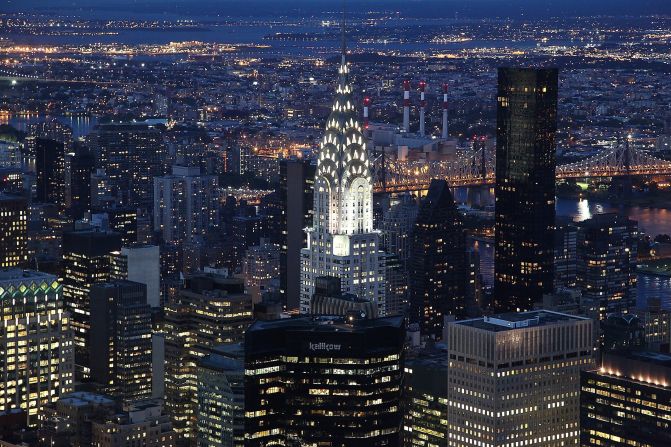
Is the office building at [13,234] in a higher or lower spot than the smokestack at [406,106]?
lower

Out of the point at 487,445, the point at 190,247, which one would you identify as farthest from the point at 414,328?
the point at 190,247

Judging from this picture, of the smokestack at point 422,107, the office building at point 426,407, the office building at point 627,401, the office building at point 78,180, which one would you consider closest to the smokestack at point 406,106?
the smokestack at point 422,107

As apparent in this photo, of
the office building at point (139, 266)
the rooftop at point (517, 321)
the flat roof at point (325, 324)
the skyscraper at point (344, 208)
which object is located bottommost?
the office building at point (139, 266)

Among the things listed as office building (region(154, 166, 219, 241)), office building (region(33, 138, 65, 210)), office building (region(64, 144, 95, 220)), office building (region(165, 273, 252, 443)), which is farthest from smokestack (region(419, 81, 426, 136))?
office building (region(165, 273, 252, 443))

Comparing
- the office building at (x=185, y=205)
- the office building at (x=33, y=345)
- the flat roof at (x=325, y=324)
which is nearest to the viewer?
the flat roof at (x=325, y=324)

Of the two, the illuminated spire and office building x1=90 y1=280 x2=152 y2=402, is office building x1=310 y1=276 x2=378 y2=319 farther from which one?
office building x1=90 y1=280 x2=152 y2=402

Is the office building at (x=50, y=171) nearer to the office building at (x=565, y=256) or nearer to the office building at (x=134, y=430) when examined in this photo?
the office building at (x=565, y=256)

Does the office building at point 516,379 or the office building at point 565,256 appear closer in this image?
the office building at point 516,379

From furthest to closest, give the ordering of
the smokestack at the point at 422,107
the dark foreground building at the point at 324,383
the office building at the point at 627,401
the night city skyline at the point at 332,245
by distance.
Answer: the smokestack at the point at 422,107, the night city skyline at the point at 332,245, the office building at the point at 627,401, the dark foreground building at the point at 324,383

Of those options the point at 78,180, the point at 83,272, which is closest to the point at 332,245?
the point at 83,272
